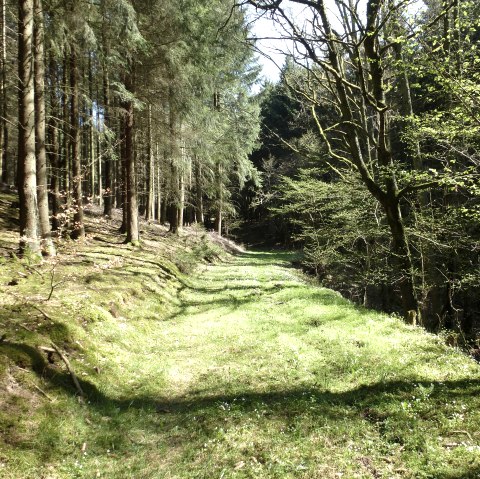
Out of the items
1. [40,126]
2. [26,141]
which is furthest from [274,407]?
[40,126]

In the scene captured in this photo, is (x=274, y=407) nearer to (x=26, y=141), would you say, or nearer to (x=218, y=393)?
(x=218, y=393)

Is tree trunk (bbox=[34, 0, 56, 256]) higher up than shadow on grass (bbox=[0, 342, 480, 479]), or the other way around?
tree trunk (bbox=[34, 0, 56, 256])

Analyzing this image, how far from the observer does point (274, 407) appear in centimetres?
599

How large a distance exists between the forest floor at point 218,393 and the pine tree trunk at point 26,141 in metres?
1.08

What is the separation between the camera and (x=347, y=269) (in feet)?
84.8

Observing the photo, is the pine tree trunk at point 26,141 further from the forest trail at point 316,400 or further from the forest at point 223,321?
the forest trail at point 316,400

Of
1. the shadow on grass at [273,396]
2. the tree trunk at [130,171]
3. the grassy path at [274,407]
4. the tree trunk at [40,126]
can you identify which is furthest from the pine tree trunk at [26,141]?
the tree trunk at [130,171]

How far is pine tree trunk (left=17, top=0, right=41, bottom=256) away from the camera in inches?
374

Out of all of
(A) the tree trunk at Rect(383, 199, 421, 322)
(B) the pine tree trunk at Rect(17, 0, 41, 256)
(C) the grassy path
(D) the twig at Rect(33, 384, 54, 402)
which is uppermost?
(B) the pine tree trunk at Rect(17, 0, 41, 256)

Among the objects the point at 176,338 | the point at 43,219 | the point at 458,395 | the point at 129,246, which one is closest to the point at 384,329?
the point at 458,395

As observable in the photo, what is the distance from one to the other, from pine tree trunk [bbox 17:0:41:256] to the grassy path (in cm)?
373

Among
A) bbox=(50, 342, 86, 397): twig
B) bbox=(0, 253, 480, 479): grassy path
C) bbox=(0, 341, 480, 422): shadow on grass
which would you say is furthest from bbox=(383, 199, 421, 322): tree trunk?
bbox=(50, 342, 86, 397): twig

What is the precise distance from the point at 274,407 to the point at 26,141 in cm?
919

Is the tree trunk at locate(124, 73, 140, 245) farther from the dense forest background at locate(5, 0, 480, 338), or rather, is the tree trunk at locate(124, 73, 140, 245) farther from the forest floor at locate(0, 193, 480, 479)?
the forest floor at locate(0, 193, 480, 479)
